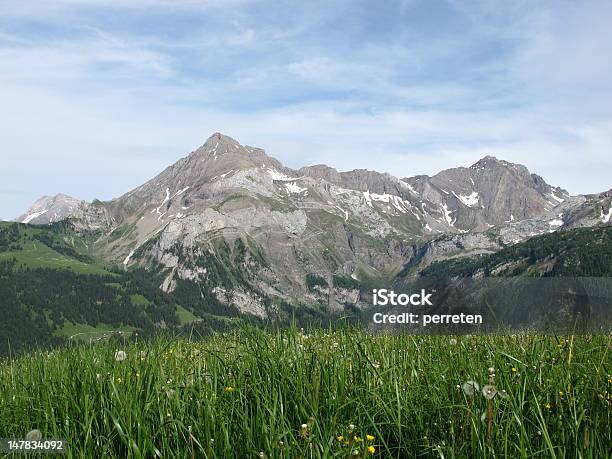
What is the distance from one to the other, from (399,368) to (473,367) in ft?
2.71

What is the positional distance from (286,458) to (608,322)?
1065cm

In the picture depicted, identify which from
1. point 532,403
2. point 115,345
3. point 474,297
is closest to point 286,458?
point 532,403

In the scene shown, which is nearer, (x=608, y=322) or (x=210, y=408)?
(x=210, y=408)

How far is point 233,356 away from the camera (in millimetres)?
7344

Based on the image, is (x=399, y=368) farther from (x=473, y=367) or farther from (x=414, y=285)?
(x=414, y=285)

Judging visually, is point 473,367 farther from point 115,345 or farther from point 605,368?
point 115,345

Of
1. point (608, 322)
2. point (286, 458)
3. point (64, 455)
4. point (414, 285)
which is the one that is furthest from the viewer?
point (414, 285)

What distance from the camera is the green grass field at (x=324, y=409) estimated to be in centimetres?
379

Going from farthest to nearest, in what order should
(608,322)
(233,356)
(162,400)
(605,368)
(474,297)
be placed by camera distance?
(474,297)
(608,322)
(233,356)
(605,368)
(162,400)

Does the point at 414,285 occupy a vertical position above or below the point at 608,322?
above

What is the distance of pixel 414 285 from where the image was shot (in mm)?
13102

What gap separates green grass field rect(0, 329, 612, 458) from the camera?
3795mm

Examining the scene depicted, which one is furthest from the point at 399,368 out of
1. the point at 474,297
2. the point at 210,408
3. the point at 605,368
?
the point at 474,297

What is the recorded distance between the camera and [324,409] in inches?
189
